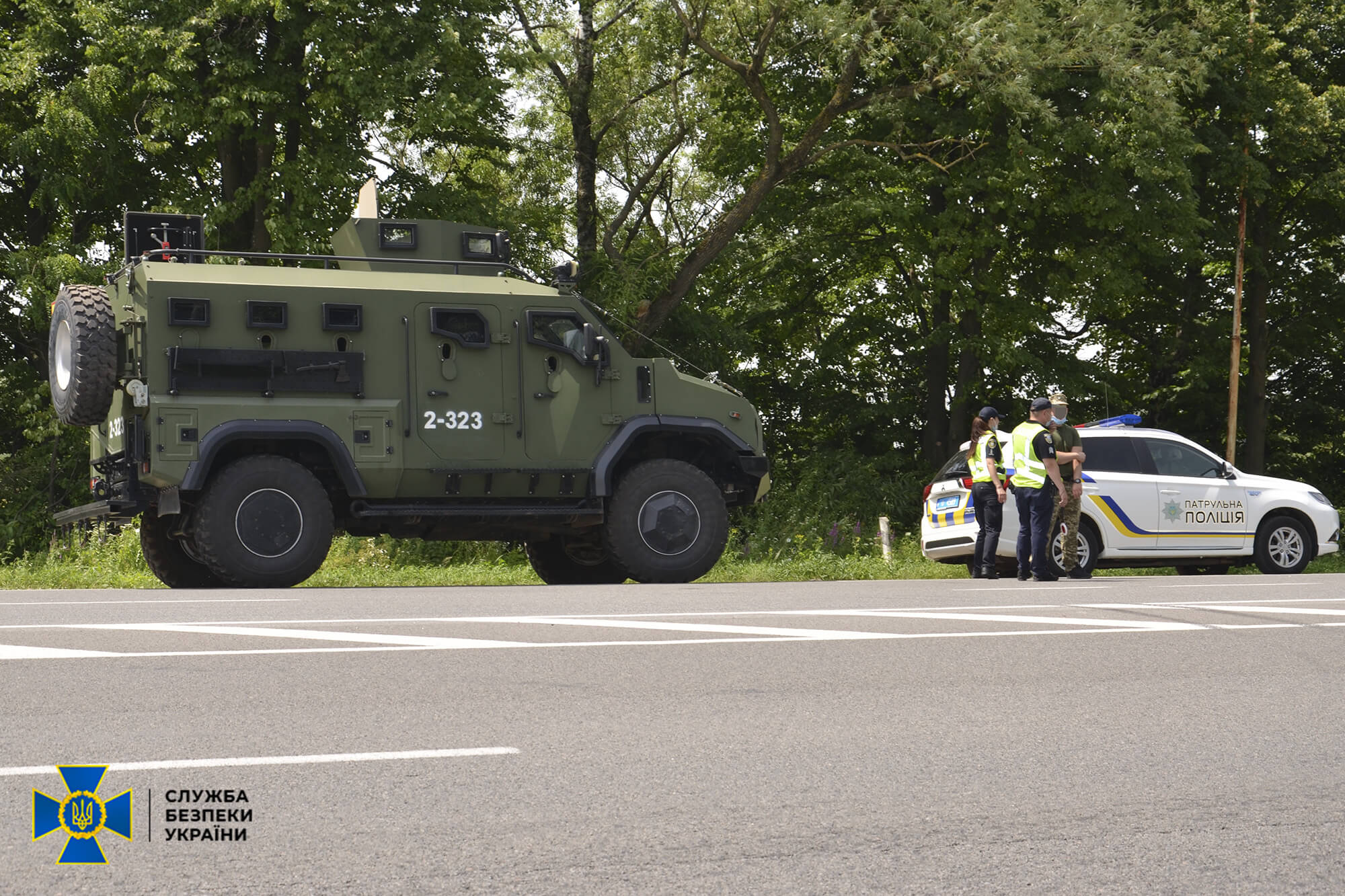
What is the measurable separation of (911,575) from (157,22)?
1271 centimetres

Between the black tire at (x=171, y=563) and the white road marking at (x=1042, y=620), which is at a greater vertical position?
the black tire at (x=171, y=563)

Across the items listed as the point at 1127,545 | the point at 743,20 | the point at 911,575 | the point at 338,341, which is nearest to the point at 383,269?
the point at 338,341

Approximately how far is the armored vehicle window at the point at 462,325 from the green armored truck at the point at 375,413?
0.05ft

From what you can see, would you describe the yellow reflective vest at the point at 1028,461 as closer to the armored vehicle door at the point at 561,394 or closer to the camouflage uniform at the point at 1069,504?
the camouflage uniform at the point at 1069,504

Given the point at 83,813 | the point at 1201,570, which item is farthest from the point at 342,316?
the point at 1201,570

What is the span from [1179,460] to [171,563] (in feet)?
33.3

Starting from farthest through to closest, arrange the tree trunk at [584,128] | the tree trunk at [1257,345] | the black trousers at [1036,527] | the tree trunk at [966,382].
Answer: the tree trunk at [584,128]
the tree trunk at [1257,345]
the tree trunk at [966,382]
the black trousers at [1036,527]

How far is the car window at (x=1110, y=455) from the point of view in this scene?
53.6 ft

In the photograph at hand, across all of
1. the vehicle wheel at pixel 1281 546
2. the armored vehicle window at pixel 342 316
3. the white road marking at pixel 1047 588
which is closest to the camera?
the white road marking at pixel 1047 588

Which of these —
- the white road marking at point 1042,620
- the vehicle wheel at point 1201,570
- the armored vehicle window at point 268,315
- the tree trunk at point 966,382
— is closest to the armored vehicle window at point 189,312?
the armored vehicle window at point 268,315

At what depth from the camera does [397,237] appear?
14297mm

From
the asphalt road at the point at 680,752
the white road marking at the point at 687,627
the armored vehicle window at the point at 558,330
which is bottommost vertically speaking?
the asphalt road at the point at 680,752

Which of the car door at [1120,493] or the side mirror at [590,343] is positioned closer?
the side mirror at [590,343]

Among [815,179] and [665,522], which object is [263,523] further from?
[815,179]
